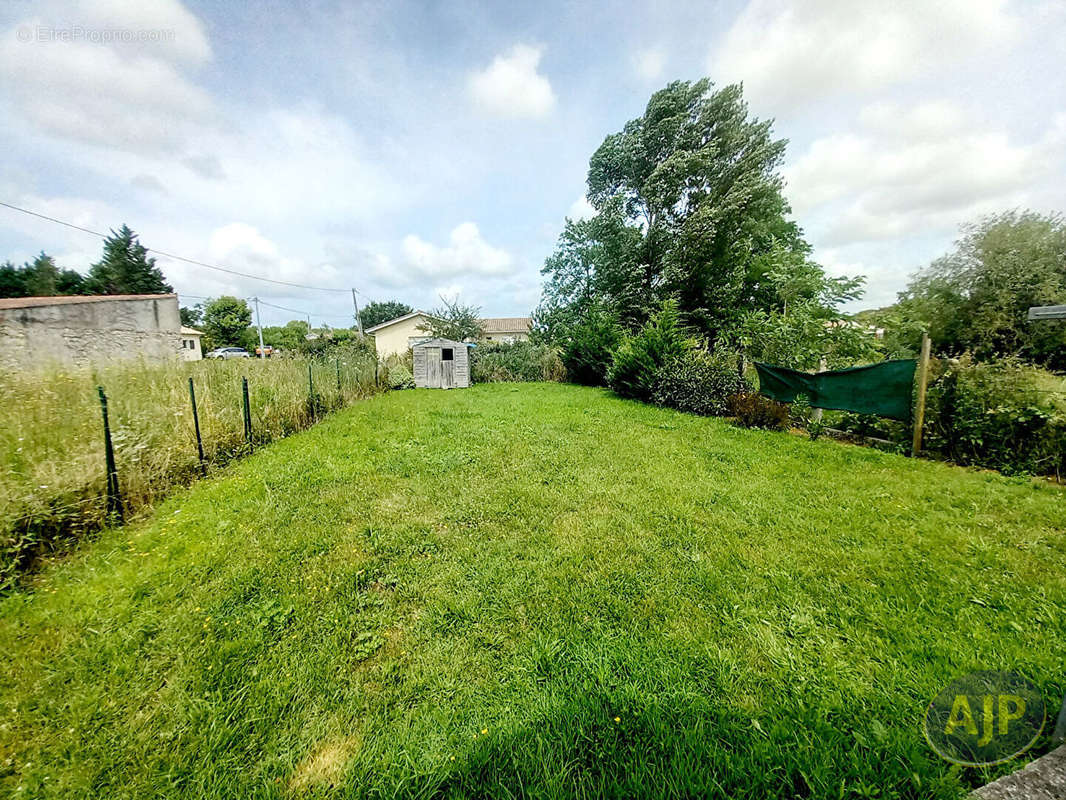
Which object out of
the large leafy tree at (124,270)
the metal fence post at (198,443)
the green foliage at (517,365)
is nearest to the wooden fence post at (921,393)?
the metal fence post at (198,443)

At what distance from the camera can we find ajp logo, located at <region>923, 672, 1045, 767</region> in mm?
1480

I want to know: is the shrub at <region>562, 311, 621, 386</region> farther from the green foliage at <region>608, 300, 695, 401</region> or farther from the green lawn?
the green lawn

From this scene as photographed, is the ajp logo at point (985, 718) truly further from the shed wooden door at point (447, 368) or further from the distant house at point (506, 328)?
the distant house at point (506, 328)

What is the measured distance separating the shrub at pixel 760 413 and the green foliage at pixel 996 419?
200 centimetres

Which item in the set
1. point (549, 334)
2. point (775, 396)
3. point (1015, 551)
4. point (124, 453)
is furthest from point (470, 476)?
point (549, 334)

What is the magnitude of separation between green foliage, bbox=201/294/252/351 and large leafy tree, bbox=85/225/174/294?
5848 mm

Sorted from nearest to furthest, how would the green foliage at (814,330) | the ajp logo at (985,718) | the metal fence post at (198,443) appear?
1. the ajp logo at (985,718)
2. the metal fence post at (198,443)
3. the green foliage at (814,330)

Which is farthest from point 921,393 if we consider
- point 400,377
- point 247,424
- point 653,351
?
point 400,377

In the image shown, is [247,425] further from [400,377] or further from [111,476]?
[400,377]

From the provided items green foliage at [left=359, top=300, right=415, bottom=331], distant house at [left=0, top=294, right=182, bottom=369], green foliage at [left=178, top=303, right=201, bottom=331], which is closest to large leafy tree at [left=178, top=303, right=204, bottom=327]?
green foliage at [left=178, top=303, right=201, bottom=331]

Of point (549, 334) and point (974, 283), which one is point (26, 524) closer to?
point (549, 334)

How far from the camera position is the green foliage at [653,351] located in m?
10.1

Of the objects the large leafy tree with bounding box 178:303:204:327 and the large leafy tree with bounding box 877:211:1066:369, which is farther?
the large leafy tree with bounding box 178:303:204:327

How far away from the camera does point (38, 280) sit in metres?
30.4
